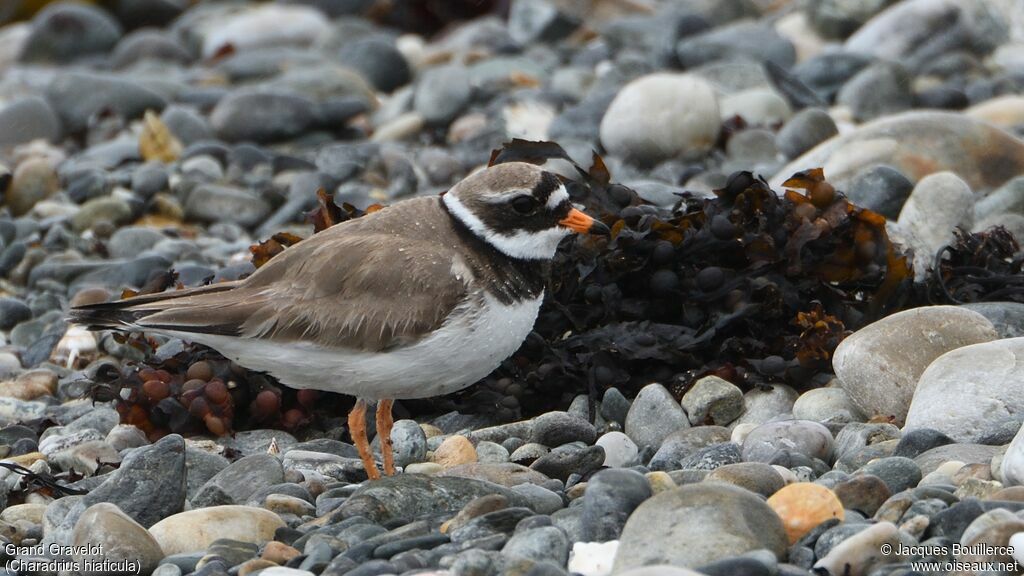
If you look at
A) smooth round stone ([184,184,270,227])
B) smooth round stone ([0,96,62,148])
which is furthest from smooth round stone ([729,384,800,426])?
smooth round stone ([0,96,62,148])

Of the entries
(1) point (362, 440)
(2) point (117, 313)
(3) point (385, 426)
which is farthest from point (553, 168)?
(2) point (117, 313)

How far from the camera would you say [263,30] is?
18.8m

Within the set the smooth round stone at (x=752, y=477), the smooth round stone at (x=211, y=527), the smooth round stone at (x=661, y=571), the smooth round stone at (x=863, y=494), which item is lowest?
the smooth round stone at (x=211, y=527)

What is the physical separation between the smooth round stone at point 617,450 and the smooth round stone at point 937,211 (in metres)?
2.78

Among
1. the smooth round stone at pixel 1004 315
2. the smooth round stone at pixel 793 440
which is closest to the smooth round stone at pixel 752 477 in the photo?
the smooth round stone at pixel 793 440

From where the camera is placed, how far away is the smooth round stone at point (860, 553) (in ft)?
14.2

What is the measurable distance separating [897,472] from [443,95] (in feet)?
29.4

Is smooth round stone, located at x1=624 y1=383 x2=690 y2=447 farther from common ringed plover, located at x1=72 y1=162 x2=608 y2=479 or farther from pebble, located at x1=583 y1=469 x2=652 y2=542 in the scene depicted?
pebble, located at x1=583 y1=469 x2=652 y2=542

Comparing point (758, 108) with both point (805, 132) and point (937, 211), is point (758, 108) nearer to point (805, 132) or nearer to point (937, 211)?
point (805, 132)

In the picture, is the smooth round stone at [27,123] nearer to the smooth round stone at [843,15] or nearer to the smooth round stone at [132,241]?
the smooth round stone at [132,241]

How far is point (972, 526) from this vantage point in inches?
172

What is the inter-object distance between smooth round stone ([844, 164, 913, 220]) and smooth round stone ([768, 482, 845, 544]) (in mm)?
4204

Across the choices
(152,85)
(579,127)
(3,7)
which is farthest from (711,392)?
(3,7)

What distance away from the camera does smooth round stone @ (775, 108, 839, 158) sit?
10.9 m
